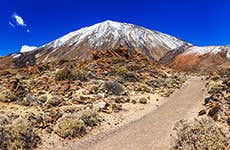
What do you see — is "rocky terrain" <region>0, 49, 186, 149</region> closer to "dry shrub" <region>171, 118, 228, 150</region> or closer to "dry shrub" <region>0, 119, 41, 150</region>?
"dry shrub" <region>0, 119, 41, 150</region>

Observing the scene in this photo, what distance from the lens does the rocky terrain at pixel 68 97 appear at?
57.9 feet

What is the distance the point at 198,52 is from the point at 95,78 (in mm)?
67275

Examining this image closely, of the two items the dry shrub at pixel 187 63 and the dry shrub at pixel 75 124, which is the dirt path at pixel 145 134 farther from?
the dry shrub at pixel 187 63

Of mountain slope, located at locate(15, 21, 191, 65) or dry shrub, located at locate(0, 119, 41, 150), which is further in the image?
mountain slope, located at locate(15, 21, 191, 65)

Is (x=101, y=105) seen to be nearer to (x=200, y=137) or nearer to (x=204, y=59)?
(x=200, y=137)

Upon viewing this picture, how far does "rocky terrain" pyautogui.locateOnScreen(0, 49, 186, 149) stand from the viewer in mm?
17641

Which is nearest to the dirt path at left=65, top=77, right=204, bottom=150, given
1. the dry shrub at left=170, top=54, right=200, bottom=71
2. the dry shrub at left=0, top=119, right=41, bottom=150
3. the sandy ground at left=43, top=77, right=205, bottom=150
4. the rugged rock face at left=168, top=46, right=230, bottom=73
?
the sandy ground at left=43, top=77, right=205, bottom=150

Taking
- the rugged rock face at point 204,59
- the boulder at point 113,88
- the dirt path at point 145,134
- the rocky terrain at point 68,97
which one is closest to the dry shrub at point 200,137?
the dirt path at point 145,134

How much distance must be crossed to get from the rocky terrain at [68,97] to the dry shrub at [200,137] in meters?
6.20

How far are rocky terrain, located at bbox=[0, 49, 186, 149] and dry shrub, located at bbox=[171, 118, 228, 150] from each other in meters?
6.20

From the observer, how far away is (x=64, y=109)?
22.9 meters

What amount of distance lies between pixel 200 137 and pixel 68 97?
55.8 feet

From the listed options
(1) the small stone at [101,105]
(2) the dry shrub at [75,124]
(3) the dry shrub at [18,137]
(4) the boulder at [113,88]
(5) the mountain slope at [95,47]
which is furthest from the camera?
(5) the mountain slope at [95,47]

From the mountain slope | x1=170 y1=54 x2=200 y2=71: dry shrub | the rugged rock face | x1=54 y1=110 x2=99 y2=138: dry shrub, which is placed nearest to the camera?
x1=54 y1=110 x2=99 y2=138: dry shrub
